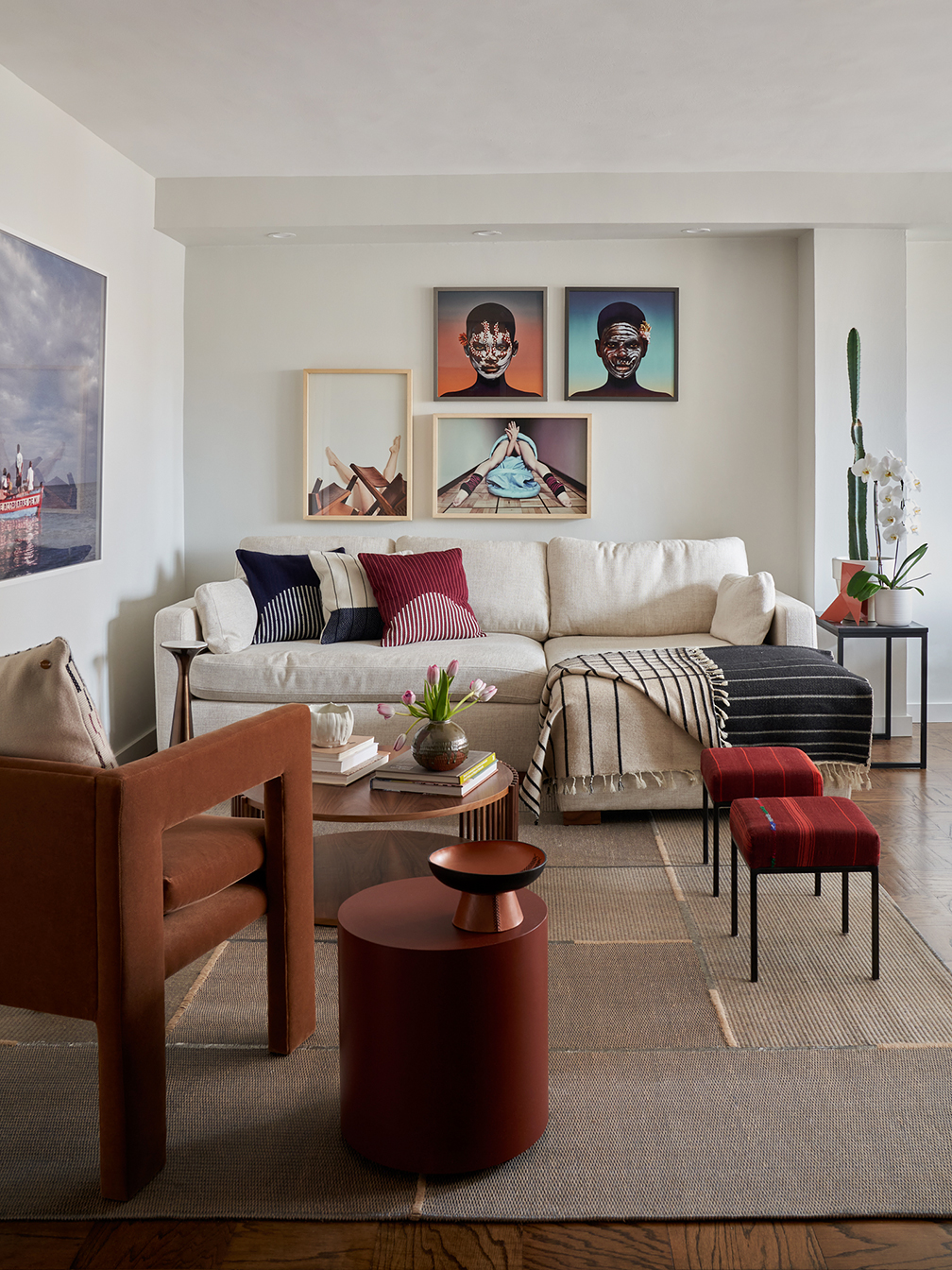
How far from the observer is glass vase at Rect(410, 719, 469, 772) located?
8.81ft

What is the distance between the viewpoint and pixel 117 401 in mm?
4199

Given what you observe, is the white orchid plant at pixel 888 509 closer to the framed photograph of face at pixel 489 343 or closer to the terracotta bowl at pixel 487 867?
the framed photograph of face at pixel 489 343

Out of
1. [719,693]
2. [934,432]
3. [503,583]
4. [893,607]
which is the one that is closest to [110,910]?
[719,693]

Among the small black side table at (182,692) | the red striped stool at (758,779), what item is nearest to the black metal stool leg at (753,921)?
the red striped stool at (758,779)

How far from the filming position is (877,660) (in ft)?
15.7

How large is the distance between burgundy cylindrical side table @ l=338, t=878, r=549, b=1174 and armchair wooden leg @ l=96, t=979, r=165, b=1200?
0.32 metres

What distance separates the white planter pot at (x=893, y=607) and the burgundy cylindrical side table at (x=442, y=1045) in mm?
3118

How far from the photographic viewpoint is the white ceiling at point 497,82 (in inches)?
115

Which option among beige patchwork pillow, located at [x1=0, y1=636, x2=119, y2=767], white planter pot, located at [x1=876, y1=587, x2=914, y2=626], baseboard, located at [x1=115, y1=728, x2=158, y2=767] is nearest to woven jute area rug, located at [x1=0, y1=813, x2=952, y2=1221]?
beige patchwork pillow, located at [x1=0, y1=636, x2=119, y2=767]

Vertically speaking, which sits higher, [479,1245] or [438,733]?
[438,733]

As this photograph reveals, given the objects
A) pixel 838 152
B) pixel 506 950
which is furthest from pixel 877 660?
pixel 506 950

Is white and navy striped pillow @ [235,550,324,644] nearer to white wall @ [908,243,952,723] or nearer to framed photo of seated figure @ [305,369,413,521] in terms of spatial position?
framed photo of seated figure @ [305,369,413,521]

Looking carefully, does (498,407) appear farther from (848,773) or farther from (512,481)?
(848,773)

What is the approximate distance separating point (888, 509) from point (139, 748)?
3395 mm
